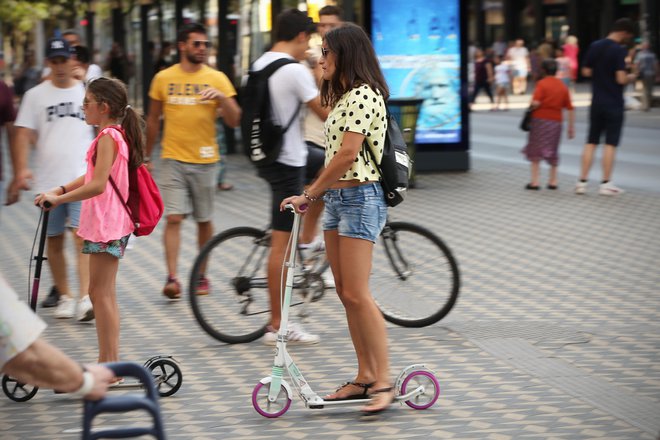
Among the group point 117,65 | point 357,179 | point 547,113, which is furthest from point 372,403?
point 117,65

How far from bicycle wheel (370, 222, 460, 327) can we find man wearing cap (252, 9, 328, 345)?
2.17 ft

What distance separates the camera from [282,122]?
6754mm

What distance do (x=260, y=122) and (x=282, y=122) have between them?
129mm

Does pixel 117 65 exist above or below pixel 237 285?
above

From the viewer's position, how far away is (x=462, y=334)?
7098 mm

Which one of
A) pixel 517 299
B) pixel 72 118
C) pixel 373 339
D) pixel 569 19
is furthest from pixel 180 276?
pixel 569 19

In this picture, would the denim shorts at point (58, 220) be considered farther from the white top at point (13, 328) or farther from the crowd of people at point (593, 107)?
the crowd of people at point (593, 107)

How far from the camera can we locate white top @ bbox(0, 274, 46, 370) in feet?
10.1

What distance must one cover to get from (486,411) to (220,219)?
690cm

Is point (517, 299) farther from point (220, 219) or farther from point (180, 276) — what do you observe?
point (220, 219)

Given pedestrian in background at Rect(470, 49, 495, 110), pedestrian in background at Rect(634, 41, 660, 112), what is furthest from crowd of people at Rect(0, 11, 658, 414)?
pedestrian in background at Rect(470, 49, 495, 110)

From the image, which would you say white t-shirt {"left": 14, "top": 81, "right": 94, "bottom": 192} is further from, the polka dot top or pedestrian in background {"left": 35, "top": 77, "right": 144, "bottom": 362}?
the polka dot top

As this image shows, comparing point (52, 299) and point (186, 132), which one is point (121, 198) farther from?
point (52, 299)

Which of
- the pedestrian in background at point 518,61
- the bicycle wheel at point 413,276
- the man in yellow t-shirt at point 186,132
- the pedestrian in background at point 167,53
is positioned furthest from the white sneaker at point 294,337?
the pedestrian in background at point 518,61
